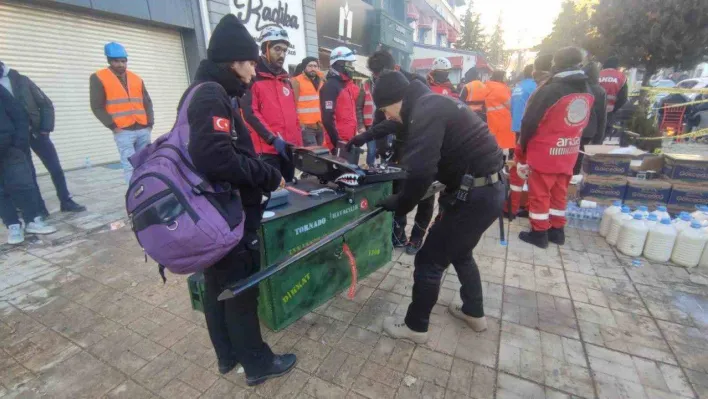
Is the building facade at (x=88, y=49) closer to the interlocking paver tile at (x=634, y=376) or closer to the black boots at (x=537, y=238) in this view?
the black boots at (x=537, y=238)

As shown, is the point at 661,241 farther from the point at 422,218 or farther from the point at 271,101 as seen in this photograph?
the point at 271,101

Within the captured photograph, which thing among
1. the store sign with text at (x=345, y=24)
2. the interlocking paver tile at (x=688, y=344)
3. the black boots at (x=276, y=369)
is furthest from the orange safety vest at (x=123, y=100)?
the store sign with text at (x=345, y=24)

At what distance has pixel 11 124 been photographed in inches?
141

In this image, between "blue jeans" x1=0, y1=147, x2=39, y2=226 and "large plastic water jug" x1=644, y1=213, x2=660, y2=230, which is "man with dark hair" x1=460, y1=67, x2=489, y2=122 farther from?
"blue jeans" x1=0, y1=147, x2=39, y2=226

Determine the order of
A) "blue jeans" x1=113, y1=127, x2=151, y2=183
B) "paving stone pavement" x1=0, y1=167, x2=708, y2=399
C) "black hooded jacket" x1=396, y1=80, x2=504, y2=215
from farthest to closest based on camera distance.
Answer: "blue jeans" x1=113, y1=127, x2=151, y2=183 < "paving stone pavement" x1=0, y1=167, x2=708, y2=399 < "black hooded jacket" x1=396, y1=80, x2=504, y2=215

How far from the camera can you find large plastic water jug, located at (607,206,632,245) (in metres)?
3.61

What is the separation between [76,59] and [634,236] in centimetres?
894

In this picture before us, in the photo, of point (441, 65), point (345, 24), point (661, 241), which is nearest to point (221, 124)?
point (661, 241)

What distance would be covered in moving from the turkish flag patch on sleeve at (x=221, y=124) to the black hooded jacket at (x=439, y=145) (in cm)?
96

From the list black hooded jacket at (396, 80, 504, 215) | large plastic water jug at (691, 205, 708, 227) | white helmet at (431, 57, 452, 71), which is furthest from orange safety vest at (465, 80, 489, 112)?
black hooded jacket at (396, 80, 504, 215)

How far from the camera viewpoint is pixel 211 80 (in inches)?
63.0

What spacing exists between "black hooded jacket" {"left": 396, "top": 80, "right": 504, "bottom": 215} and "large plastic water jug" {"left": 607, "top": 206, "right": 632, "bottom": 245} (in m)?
2.44

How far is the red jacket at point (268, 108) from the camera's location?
3002mm

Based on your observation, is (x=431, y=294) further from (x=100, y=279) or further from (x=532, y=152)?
(x=100, y=279)
